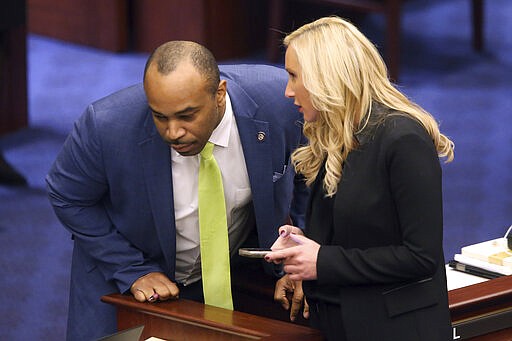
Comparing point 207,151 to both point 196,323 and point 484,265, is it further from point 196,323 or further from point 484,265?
point 484,265

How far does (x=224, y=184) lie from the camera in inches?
101

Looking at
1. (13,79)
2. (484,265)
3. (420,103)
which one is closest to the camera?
(484,265)

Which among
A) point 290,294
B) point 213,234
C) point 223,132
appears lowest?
point 290,294

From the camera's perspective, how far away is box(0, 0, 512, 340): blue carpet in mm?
4047

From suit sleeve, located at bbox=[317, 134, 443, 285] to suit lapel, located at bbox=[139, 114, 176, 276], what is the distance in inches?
19.5

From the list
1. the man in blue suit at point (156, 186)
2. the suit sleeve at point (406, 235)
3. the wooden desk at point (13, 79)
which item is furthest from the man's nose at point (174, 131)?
the wooden desk at point (13, 79)

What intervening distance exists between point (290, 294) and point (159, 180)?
397mm

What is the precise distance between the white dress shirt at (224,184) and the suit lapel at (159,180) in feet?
0.10

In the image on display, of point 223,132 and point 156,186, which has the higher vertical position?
point 223,132

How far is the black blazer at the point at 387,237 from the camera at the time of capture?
2.04 meters

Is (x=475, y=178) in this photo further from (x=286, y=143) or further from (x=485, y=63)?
(x=286, y=143)

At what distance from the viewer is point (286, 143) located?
2611 mm

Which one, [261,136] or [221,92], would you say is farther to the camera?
[261,136]

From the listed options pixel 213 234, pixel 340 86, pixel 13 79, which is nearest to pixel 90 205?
pixel 213 234
